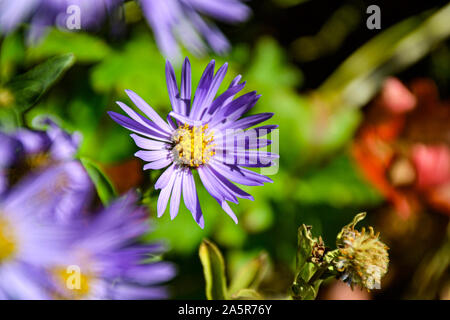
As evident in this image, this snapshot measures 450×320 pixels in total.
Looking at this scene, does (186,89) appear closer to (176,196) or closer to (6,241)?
(176,196)

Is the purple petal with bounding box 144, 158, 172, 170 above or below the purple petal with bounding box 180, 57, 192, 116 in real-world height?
below

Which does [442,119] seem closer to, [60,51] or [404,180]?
[404,180]

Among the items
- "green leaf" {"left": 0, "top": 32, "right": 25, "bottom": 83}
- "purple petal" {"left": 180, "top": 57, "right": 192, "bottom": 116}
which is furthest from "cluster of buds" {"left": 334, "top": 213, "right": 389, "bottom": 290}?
"green leaf" {"left": 0, "top": 32, "right": 25, "bottom": 83}

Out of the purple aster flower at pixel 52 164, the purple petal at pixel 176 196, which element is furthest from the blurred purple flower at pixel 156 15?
the purple petal at pixel 176 196

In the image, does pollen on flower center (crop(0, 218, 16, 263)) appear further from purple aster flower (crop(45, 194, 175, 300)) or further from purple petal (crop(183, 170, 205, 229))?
purple petal (crop(183, 170, 205, 229))

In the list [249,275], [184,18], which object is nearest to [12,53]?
[184,18]
